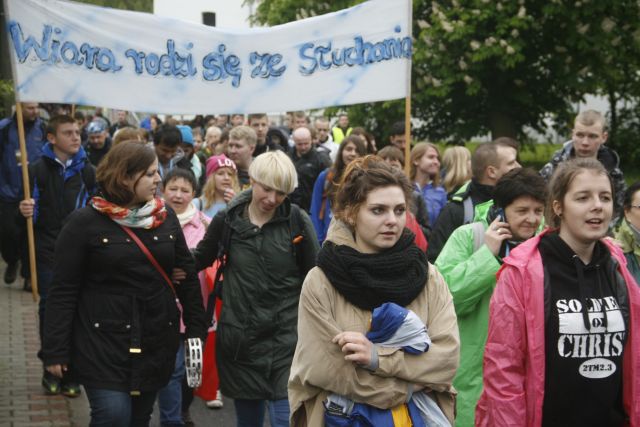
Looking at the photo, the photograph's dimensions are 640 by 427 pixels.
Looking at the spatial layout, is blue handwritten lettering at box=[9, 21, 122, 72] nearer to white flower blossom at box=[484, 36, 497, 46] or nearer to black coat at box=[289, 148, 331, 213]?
black coat at box=[289, 148, 331, 213]

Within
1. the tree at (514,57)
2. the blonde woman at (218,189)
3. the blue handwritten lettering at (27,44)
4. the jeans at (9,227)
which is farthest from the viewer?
the tree at (514,57)

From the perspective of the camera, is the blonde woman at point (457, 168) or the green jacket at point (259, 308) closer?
the green jacket at point (259, 308)

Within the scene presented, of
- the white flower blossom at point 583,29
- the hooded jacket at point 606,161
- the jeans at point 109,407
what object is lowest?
the jeans at point 109,407

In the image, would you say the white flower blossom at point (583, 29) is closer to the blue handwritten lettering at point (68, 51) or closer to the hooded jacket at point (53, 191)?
the hooded jacket at point (53, 191)

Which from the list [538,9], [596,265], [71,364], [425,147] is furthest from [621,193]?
[538,9]

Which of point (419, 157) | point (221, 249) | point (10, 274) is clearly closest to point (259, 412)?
point (221, 249)

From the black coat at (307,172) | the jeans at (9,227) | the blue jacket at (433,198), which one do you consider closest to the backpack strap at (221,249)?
the blue jacket at (433,198)

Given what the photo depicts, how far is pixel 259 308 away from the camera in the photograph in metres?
5.95

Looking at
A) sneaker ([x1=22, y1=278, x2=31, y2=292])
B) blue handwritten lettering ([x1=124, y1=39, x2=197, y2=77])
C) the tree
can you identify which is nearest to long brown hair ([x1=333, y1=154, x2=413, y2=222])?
blue handwritten lettering ([x1=124, y1=39, x2=197, y2=77])

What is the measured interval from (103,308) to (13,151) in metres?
6.64

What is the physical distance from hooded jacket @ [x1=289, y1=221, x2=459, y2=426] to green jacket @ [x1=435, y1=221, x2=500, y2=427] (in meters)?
1.04

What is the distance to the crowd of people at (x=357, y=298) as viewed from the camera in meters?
4.04

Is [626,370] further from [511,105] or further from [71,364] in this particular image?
[511,105]

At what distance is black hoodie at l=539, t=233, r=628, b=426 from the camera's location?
439 cm
